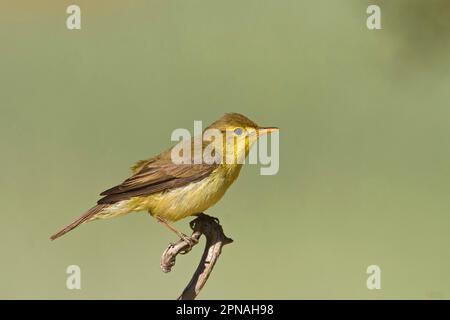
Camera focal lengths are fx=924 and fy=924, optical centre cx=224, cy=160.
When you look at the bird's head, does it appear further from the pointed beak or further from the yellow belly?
the yellow belly

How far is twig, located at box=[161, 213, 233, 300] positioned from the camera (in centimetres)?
488

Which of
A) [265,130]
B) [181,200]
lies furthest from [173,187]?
[265,130]

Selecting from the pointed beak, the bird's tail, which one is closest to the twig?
the bird's tail

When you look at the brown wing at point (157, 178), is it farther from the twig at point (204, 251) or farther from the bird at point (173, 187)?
the twig at point (204, 251)

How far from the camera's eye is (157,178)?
18.5ft

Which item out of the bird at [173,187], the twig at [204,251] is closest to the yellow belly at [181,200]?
the bird at [173,187]

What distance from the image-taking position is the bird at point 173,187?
552 cm

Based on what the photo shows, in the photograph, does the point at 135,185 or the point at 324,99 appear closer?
the point at 135,185

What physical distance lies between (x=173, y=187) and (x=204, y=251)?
0.65 m

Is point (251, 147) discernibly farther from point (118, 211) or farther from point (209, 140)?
point (118, 211)

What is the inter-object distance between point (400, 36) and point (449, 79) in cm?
93

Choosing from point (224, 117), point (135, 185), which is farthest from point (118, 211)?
point (224, 117)

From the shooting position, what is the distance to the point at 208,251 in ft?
16.6

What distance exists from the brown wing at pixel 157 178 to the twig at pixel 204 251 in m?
0.30
